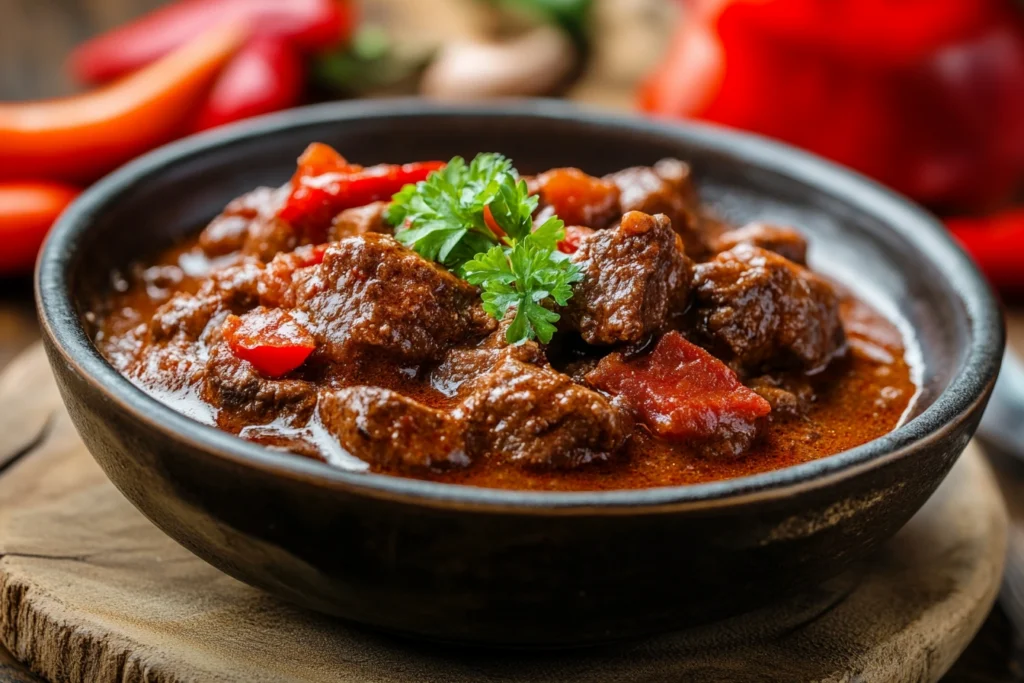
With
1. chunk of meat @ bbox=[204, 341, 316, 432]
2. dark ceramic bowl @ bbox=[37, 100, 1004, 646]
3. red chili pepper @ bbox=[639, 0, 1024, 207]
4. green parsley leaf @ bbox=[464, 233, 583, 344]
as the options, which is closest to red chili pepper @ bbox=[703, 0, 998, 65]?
red chili pepper @ bbox=[639, 0, 1024, 207]

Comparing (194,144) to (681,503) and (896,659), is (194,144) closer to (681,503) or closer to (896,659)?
(681,503)

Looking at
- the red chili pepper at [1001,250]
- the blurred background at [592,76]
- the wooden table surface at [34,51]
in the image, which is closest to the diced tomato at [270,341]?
the wooden table surface at [34,51]

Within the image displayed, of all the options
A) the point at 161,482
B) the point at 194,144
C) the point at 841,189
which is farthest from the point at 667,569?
the point at 194,144

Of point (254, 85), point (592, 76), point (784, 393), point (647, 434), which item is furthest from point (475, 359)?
point (592, 76)

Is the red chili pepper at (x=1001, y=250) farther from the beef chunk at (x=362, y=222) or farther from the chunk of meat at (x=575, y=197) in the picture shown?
the beef chunk at (x=362, y=222)

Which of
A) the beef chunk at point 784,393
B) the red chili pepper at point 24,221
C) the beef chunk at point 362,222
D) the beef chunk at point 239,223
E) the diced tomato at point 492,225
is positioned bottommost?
the red chili pepper at point 24,221

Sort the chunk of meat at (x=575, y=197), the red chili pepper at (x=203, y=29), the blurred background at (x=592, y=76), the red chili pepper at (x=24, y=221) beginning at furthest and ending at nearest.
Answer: the red chili pepper at (x=203, y=29), the blurred background at (x=592, y=76), the red chili pepper at (x=24, y=221), the chunk of meat at (x=575, y=197)

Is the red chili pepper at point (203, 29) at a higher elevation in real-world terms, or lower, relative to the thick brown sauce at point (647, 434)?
lower
